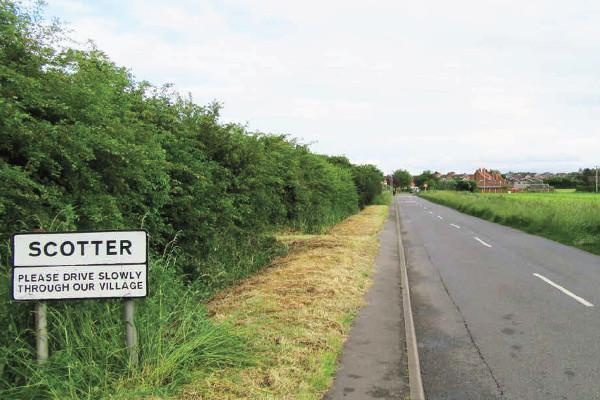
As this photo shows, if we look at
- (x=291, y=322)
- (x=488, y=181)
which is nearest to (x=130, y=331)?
(x=291, y=322)

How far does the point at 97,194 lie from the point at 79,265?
1770 mm

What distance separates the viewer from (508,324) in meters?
6.31

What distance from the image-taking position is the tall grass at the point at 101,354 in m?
3.39

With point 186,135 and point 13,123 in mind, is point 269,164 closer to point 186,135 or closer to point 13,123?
point 186,135

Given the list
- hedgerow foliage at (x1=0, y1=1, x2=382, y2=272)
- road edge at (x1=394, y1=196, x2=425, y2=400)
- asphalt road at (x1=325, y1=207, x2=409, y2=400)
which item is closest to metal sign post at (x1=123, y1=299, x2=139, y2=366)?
hedgerow foliage at (x1=0, y1=1, x2=382, y2=272)

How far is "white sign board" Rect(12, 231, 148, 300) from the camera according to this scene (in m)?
3.47

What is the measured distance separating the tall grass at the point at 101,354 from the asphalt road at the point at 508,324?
6.92 feet

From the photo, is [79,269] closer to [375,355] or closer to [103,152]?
[103,152]

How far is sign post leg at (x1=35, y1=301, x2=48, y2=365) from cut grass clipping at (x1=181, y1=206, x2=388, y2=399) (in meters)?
1.11

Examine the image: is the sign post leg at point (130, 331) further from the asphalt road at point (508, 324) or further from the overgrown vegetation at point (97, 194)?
the asphalt road at point (508, 324)

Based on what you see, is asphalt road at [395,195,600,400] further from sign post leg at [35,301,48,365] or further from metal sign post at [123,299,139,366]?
sign post leg at [35,301,48,365]

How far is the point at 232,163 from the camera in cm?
924

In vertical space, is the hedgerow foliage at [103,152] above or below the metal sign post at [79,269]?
above

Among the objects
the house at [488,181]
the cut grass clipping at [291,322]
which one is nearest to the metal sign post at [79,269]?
the cut grass clipping at [291,322]
